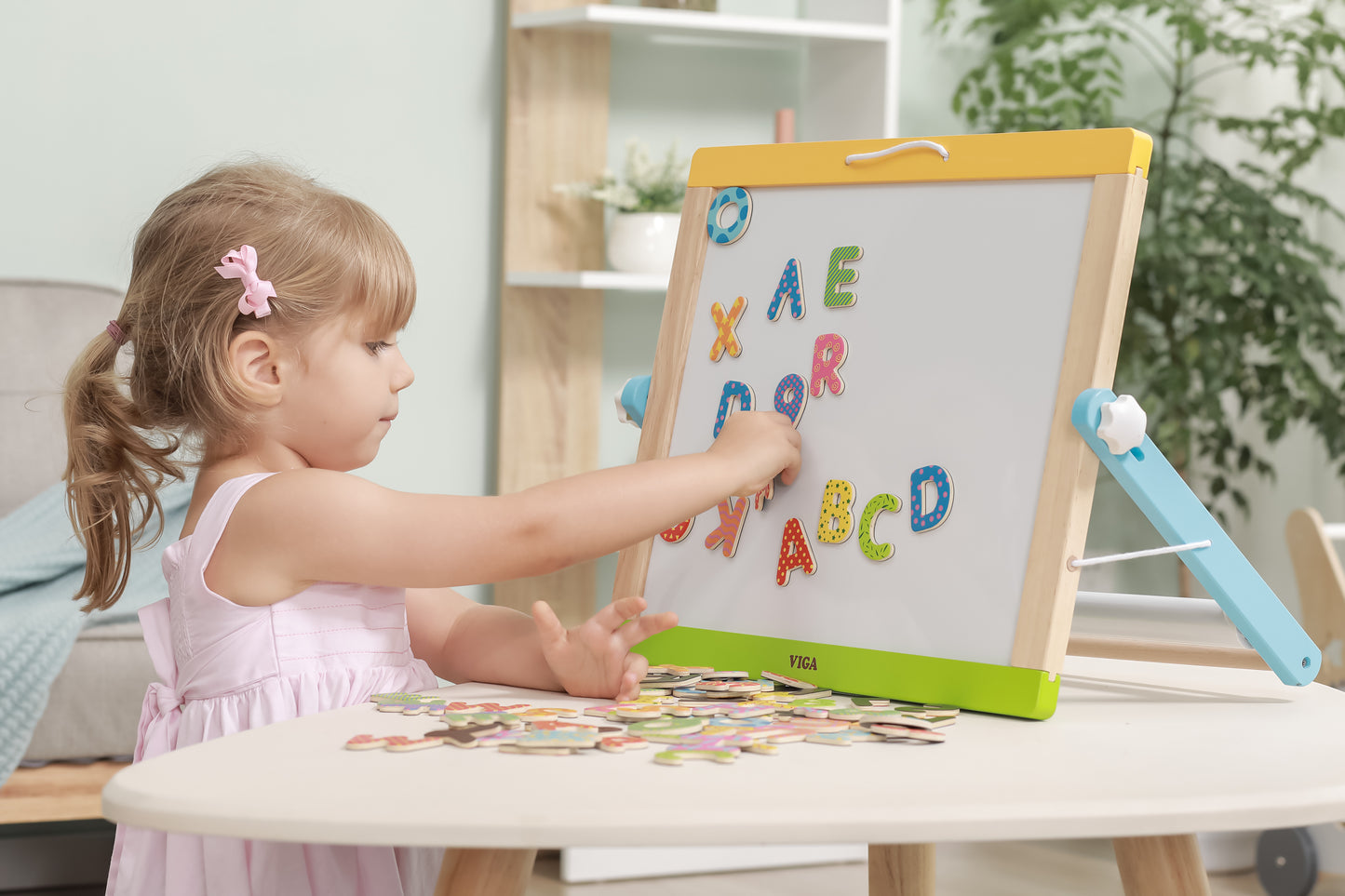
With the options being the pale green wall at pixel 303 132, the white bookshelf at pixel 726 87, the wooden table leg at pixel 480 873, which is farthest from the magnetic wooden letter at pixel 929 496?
the pale green wall at pixel 303 132

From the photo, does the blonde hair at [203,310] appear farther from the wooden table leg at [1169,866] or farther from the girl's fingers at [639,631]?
the wooden table leg at [1169,866]

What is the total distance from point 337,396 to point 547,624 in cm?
24

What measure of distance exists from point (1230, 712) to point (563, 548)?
1.38 ft

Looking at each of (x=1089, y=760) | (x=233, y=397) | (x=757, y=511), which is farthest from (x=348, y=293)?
(x=1089, y=760)

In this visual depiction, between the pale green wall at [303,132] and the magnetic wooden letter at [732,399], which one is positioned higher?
the pale green wall at [303,132]

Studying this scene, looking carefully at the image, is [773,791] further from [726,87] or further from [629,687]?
[726,87]

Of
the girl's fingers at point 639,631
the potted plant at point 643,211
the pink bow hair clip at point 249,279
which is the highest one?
the potted plant at point 643,211

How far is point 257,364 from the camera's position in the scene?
0.89 metres

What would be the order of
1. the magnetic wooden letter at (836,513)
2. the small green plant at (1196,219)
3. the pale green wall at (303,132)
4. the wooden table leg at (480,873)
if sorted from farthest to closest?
the small green plant at (1196,219)
the pale green wall at (303,132)
the magnetic wooden letter at (836,513)
the wooden table leg at (480,873)

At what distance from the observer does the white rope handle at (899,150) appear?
86 centimetres

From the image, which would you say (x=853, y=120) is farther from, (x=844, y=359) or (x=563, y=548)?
(x=563, y=548)

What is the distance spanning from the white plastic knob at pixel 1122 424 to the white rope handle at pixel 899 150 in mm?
215

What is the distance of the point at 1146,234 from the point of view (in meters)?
2.69

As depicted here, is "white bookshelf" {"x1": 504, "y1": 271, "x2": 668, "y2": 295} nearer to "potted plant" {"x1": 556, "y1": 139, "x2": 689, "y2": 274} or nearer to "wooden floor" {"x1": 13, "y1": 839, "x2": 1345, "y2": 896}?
"potted plant" {"x1": 556, "y1": 139, "x2": 689, "y2": 274}
